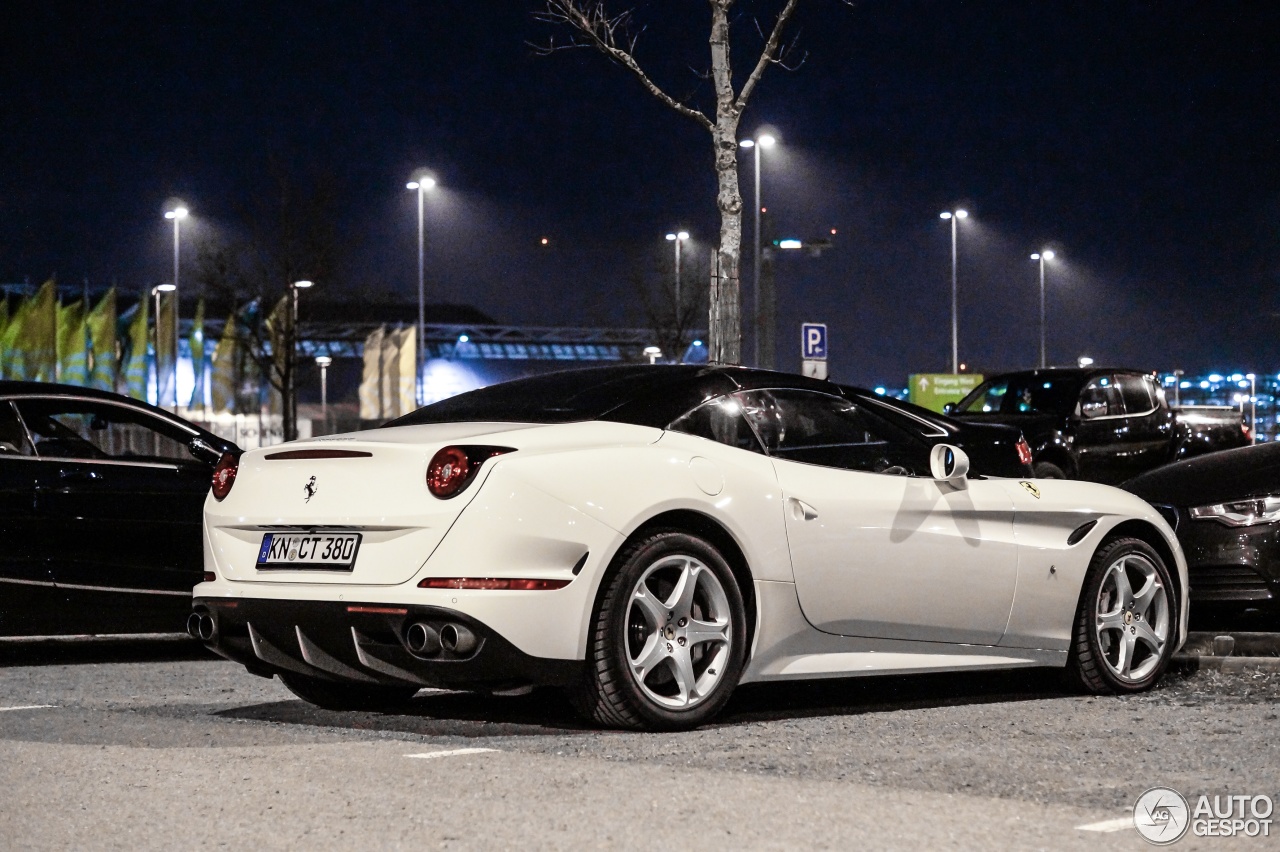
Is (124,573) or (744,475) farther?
(124,573)

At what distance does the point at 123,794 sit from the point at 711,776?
1754mm

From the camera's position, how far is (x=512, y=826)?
15.2 ft

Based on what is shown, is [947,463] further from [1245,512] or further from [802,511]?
[1245,512]

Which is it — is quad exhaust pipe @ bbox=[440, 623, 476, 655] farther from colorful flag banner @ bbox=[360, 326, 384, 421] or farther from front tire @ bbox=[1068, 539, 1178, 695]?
colorful flag banner @ bbox=[360, 326, 384, 421]

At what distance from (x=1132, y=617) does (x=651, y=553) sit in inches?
103

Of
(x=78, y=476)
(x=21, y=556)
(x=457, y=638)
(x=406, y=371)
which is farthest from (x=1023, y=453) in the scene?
(x=406, y=371)

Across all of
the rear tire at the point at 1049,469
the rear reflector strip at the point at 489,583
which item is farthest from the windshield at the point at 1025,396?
the rear reflector strip at the point at 489,583

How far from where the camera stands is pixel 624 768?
18.0 ft

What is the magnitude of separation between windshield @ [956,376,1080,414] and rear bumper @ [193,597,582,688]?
12049 mm

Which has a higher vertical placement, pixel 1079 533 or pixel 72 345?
pixel 72 345

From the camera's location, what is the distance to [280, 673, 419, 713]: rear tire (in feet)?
23.3

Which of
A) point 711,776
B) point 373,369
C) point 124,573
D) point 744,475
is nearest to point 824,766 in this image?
point 711,776

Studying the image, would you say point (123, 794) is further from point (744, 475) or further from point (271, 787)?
point (744, 475)

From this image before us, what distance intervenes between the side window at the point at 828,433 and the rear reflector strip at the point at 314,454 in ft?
5.07
